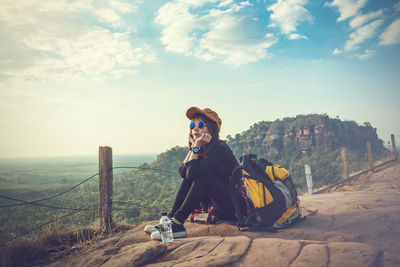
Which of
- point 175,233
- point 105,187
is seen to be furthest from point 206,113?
point 105,187

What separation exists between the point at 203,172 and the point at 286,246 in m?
1.05

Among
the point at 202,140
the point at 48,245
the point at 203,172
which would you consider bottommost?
the point at 48,245

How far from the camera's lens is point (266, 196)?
277cm

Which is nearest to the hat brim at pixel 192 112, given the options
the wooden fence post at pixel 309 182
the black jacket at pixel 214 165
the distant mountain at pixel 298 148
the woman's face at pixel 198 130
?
the woman's face at pixel 198 130

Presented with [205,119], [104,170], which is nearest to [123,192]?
[104,170]

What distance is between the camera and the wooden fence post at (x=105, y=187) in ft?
13.4

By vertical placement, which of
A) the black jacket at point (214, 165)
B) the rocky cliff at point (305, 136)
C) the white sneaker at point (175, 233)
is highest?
the rocky cliff at point (305, 136)

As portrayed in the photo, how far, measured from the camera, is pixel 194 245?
2.34 m

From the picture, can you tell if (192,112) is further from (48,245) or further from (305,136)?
(305,136)

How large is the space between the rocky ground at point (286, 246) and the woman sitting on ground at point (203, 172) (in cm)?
31

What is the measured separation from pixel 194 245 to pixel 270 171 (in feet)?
3.94

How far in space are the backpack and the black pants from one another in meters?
0.13

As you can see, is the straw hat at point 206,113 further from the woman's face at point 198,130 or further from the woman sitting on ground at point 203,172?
the woman's face at point 198,130

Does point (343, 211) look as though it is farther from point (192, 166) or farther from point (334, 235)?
point (192, 166)
